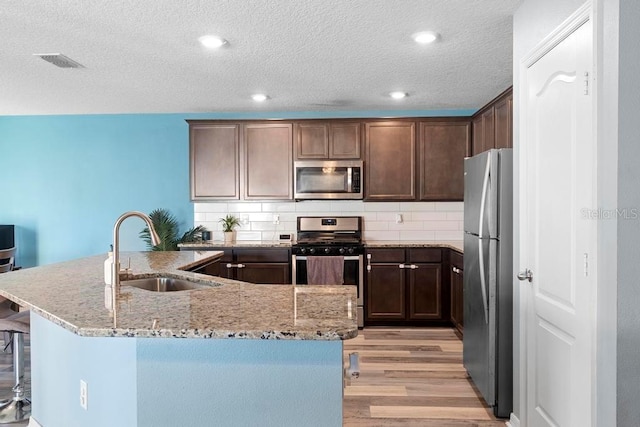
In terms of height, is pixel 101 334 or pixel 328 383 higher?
pixel 101 334

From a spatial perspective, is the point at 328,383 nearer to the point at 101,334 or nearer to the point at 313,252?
the point at 101,334

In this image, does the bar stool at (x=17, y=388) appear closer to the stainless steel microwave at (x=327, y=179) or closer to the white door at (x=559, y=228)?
the white door at (x=559, y=228)

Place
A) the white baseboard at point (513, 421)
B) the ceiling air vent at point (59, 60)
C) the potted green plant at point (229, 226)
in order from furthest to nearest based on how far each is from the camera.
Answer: the potted green plant at point (229, 226), the ceiling air vent at point (59, 60), the white baseboard at point (513, 421)

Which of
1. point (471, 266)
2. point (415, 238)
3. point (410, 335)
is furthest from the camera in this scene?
point (415, 238)

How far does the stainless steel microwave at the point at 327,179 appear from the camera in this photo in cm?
478

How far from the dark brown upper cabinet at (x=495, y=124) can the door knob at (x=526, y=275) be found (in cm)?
154

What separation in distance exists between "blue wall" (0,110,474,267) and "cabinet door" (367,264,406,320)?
2253 millimetres

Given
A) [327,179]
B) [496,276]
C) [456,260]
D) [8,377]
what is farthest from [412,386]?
[8,377]

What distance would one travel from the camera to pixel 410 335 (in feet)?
14.3

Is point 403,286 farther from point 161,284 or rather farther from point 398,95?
point 161,284

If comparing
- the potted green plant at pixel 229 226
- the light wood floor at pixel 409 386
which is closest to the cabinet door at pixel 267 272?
the potted green plant at pixel 229 226

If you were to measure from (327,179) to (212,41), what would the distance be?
2.19m

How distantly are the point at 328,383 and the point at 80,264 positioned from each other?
1.92 meters

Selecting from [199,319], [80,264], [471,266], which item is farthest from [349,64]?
[199,319]
